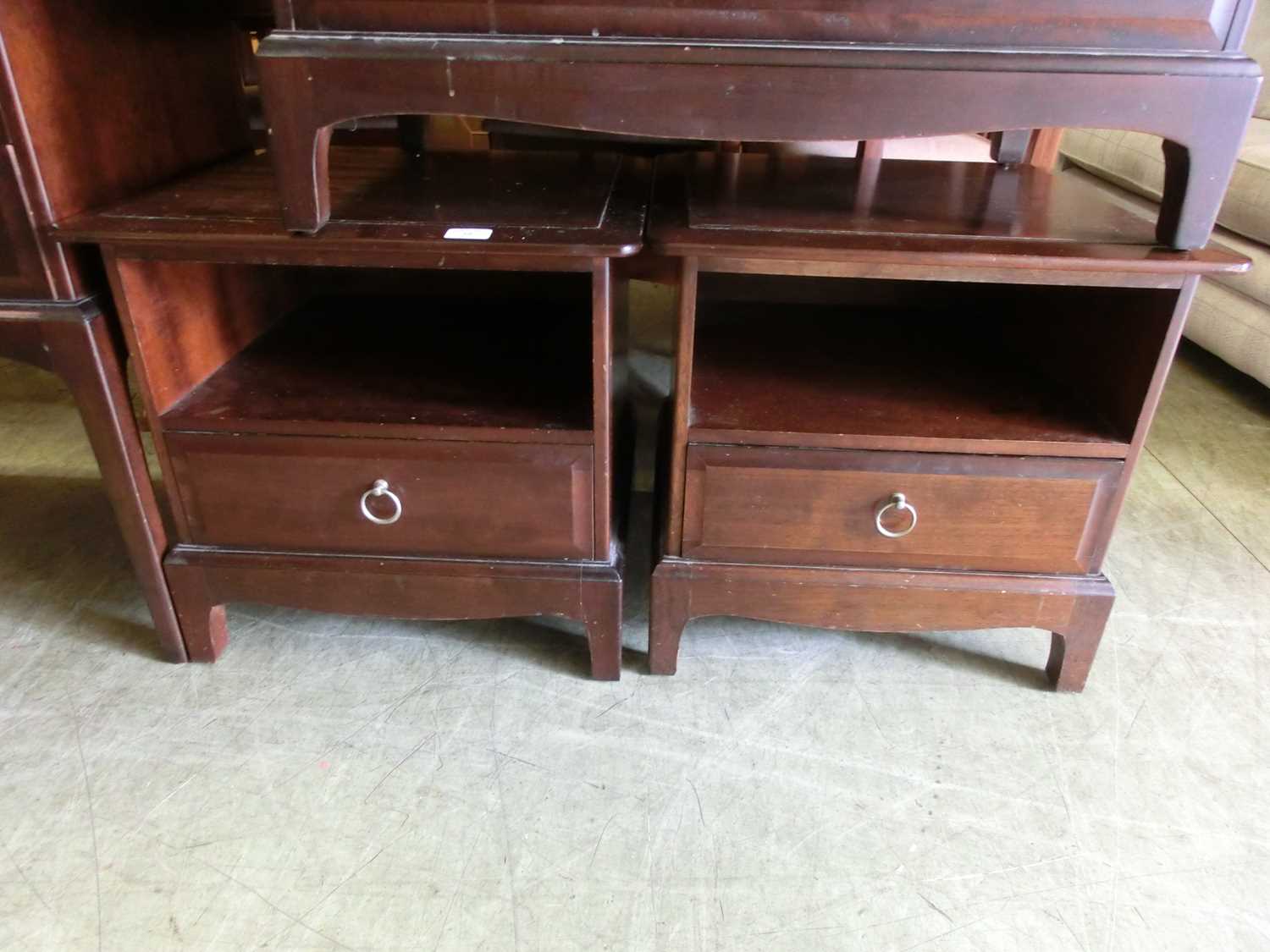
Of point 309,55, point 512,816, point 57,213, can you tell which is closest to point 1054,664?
point 512,816

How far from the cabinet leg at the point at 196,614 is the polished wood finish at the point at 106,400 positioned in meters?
0.02

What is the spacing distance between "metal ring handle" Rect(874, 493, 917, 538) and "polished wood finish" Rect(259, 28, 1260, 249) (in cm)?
41

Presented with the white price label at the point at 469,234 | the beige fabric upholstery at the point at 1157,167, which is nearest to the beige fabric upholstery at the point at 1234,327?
the beige fabric upholstery at the point at 1157,167

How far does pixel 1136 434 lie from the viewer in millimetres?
1015

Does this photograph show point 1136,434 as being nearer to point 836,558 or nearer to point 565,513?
point 836,558

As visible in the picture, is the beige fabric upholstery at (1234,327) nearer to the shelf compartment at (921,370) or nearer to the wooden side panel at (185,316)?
the shelf compartment at (921,370)

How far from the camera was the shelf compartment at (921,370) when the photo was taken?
1023mm

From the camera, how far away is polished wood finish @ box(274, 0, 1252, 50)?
2.64ft

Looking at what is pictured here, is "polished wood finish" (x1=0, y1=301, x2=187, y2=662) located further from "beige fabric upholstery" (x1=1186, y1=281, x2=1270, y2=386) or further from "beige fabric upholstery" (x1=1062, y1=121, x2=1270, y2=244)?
"beige fabric upholstery" (x1=1186, y1=281, x2=1270, y2=386)

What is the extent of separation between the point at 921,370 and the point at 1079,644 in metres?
0.40

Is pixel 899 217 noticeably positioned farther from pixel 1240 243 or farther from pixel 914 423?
pixel 1240 243

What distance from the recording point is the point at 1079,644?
113cm

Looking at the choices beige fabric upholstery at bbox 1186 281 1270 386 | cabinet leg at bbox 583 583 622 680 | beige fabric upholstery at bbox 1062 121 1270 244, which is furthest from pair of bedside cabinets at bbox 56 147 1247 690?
beige fabric upholstery at bbox 1186 281 1270 386

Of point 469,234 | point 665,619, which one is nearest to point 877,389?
point 665,619
